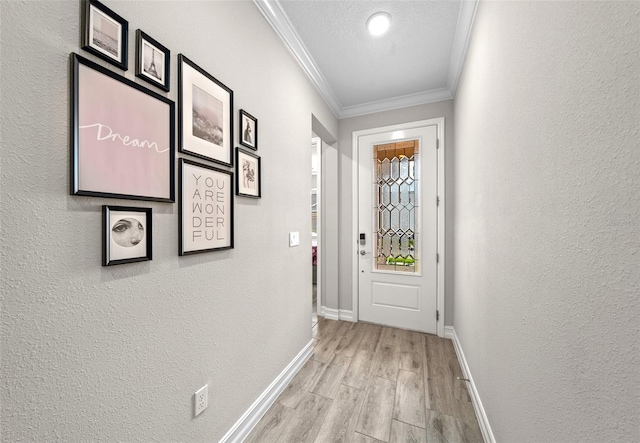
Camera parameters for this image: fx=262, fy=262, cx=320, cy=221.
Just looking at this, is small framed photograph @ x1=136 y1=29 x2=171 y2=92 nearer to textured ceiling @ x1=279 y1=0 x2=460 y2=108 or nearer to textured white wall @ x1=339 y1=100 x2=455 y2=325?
textured ceiling @ x1=279 y1=0 x2=460 y2=108

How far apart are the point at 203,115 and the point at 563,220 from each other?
54.5 inches

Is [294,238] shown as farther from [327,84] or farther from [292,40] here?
[327,84]

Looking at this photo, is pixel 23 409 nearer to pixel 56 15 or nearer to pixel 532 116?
pixel 56 15

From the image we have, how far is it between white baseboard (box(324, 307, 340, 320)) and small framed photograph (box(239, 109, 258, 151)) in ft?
7.57

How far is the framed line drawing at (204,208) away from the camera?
1.10 m

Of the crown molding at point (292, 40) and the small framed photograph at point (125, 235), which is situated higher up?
the crown molding at point (292, 40)

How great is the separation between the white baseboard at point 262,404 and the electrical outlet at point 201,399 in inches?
10.8

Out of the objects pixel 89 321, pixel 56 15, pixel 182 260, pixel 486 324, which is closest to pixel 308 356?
pixel 486 324

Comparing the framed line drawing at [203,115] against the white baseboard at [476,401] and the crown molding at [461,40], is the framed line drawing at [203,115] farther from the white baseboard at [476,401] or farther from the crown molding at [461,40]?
the white baseboard at [476,401]

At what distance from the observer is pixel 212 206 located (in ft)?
4.10

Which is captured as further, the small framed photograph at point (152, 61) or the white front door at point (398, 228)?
the white front door at point (398, 228)

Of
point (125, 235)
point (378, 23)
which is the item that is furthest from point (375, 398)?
point (378, 23)

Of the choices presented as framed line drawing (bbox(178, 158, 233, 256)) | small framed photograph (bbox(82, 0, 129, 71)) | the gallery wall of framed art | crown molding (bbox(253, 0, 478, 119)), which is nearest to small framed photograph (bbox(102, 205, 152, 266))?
the gallery wall of framed art

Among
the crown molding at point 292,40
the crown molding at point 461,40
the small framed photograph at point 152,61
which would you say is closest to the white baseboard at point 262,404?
the small framed photograph at point 152,61
